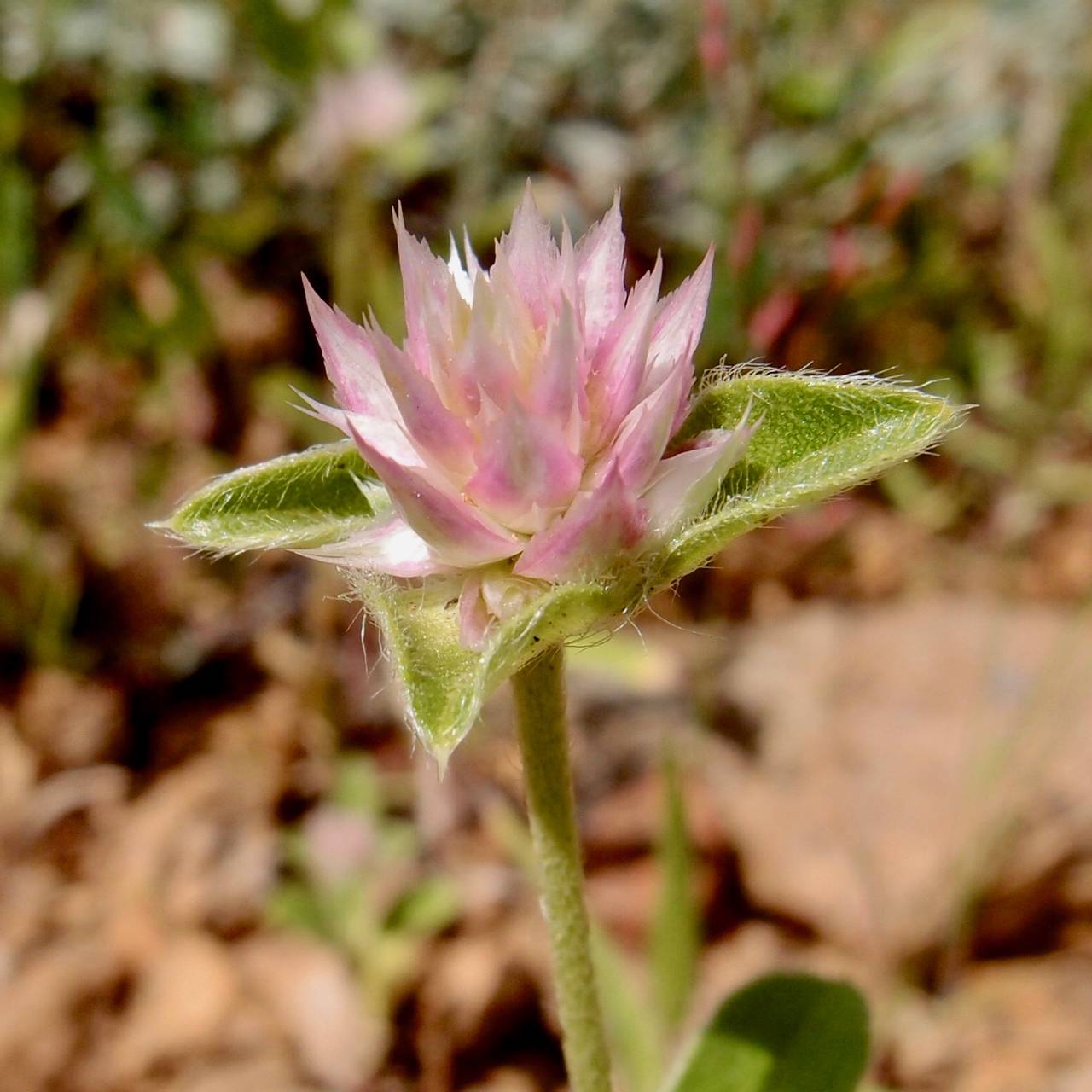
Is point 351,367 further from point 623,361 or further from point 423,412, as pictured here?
point 623,361

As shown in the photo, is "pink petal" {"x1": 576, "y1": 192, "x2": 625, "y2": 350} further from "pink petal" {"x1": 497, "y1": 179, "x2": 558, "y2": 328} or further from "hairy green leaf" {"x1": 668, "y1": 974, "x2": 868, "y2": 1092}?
"hairy green leaf" {"x1": 668, "y1": 974, "x2": 868, "y2": 1092}

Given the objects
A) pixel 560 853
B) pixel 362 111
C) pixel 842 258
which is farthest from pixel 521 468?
pixel 362 111

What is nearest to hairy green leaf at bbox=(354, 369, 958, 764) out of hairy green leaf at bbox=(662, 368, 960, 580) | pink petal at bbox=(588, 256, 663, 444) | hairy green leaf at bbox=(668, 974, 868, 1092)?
hairy green leaf at bbox=(662, 368, 960, 580)

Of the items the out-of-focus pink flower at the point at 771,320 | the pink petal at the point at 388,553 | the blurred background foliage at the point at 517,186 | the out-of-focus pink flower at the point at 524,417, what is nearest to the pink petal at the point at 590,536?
the out-of-focus pink flower at the point at 524,417

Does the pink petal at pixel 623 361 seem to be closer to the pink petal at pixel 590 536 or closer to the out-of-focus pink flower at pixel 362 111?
the pink petal at pixel 590 536

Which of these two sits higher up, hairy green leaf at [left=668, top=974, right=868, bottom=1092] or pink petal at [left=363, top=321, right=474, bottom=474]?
pink petal at [left=363, top=321, right=474, bottom=474]

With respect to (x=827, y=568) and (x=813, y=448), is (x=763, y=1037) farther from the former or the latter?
(x=827, y=568)
